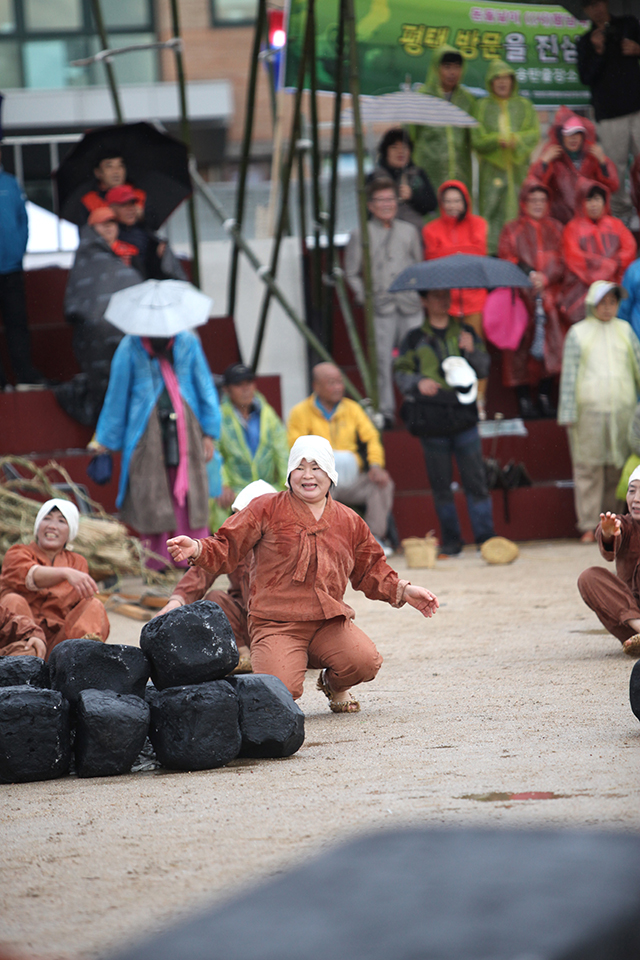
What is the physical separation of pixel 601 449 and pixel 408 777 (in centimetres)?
653

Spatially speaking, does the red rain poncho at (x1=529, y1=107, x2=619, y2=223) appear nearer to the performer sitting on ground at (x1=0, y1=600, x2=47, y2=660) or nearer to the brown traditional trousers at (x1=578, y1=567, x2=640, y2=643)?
the brown traditional trousers at (x1=578, y1=567, x2=640, y2=643)

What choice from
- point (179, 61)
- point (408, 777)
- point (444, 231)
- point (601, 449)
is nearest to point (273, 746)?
point (408, 777)

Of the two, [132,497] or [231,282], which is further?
[231,282]

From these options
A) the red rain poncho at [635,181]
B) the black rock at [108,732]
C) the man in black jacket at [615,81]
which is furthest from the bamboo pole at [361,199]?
the black rock at [108,732]

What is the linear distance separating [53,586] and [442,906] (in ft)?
15.2

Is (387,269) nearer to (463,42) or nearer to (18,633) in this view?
(463,42)

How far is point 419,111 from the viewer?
10.3m

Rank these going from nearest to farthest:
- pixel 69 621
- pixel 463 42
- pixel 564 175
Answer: pixel 69 621 → pixel 564 175 → pixel 463 42

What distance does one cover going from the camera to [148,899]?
2.72 meters

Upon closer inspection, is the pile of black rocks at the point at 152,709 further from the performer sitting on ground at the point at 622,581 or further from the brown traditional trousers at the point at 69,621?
the performer sitting on ground at the point at 622,581

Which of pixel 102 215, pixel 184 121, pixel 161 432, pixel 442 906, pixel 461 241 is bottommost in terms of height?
pixel 161 432

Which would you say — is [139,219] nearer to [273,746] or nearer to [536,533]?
[536,533]

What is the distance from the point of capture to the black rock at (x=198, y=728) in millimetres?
4145

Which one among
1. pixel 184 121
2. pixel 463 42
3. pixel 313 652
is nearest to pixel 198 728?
pixel 313 652
